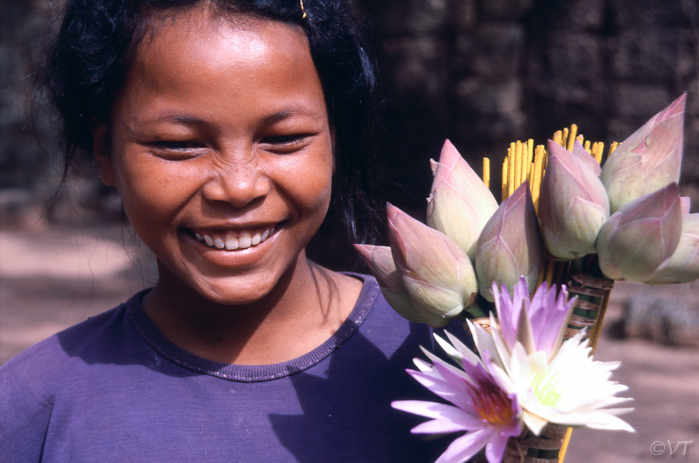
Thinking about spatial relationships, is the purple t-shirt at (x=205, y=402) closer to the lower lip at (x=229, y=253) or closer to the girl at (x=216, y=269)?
the girl at (x=216, y=269)

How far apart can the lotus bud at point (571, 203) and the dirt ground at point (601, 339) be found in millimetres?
968

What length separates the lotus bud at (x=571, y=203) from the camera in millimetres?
697

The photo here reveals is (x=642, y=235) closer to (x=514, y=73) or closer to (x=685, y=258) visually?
(x=685, y=258)

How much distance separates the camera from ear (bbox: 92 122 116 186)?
1102 millimetres

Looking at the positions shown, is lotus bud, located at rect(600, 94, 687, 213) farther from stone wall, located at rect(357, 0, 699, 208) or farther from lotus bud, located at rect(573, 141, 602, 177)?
stone wall, located at rect(357, 0, 699, 208)

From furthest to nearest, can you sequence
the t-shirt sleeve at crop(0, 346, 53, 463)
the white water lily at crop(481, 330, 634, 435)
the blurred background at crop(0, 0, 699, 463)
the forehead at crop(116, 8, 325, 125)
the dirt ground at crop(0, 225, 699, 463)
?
the blurred background at crop(0, 0, 699, 463)
the dirt ground at crop(0, 225, 699, 463)
the t-shirt sleeve at crop(0, 346, 53, 463)
the forehead at crop(116, 8, 325, 125)
the white water lily at crop(481, 330, 634, 435)

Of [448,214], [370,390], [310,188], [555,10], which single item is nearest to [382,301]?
[370,390]

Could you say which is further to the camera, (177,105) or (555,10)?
(555,10)

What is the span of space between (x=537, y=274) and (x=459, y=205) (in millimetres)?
117

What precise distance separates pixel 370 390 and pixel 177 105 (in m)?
0.52

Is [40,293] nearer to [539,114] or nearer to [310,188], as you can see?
[539,114]

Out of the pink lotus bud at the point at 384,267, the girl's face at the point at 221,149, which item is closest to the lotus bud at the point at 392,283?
the pink lotus bud at the point at 384,267

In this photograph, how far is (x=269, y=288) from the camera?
101 cm

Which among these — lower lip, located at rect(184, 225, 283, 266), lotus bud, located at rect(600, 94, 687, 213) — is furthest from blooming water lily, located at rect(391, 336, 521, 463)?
lower lip, located at rect(184, 225, 283, 266)
